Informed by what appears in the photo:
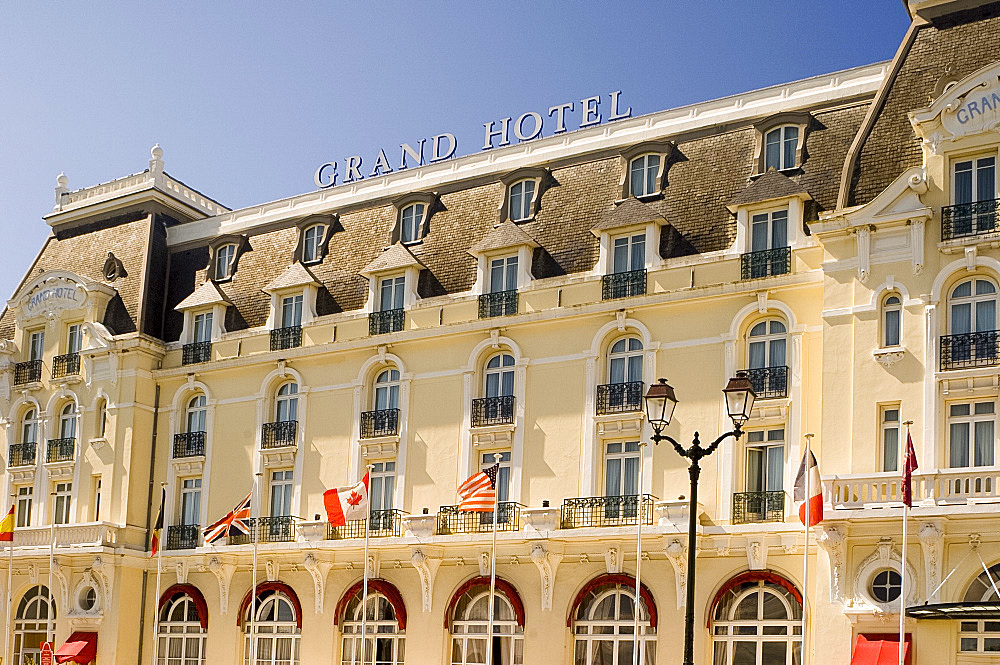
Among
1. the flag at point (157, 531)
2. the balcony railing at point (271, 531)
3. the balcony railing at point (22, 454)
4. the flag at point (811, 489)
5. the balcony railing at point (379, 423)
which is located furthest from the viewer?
the balcony railing at point (22, 454)

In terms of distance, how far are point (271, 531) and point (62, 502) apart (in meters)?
9.38

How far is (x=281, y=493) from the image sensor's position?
4381 centimetres

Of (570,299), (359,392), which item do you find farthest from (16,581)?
(570,299)

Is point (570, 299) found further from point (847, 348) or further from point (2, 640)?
point (2, 640)

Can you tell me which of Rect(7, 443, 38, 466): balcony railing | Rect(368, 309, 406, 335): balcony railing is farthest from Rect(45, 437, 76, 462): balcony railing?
Rect(368, 309, 406, 335): balcony railing

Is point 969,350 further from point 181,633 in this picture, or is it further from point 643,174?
point 181,633

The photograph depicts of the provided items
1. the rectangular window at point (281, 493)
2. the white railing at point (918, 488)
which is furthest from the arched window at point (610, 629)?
the rectangular window at point (281, 493)

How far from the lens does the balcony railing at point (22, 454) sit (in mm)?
48625

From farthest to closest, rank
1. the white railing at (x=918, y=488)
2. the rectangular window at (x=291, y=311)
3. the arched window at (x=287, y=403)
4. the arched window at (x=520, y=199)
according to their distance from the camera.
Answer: the rectangular window at (x=291, y=311) < the arched window at (x=287, y=403) < the arched window at (x=520, y=199) < the white railing at (x=918, y=488)

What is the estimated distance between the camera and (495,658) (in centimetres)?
3816

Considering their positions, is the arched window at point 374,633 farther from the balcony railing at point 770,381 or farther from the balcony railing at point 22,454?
the balcony railing at point 22,454

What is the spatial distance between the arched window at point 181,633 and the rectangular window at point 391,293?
11609 mm

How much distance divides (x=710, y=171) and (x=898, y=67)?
19.3 ft

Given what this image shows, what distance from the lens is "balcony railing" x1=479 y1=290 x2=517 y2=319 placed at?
3988 cm
